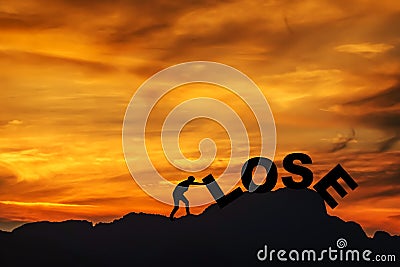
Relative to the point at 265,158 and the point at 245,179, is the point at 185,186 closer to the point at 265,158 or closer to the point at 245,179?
the point at 245,179

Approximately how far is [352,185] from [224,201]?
72.8 ft

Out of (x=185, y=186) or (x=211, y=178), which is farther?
(x=211, y=178)

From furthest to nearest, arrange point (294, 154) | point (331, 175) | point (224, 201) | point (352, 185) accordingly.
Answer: point (224, 201)
point (331, 175)
point (352, 185)
point (294, 154)

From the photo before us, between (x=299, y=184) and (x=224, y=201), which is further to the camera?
(x=224, y=201)

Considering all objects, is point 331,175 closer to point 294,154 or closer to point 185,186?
point 294,154

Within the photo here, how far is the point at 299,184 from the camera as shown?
84.8 metres

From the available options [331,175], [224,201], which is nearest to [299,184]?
[331,175]

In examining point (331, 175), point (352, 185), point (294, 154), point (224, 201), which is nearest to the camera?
point (294, 154)

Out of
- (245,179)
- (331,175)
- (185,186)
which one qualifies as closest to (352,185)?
(331,175)

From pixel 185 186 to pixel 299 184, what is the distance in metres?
13.1

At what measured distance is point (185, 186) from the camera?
277ft

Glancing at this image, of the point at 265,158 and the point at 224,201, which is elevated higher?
the point at 265,158

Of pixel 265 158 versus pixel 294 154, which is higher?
pixel 265 158

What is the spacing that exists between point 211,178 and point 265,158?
45.2 ft
